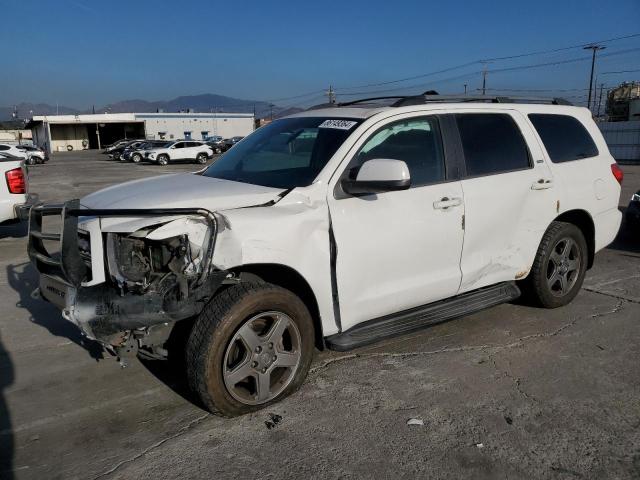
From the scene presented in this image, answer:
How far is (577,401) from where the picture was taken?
137 inches

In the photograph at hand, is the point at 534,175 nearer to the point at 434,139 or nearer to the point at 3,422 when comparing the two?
the point at 434,139

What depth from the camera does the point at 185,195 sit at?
3.41m

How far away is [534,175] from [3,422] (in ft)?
14.2

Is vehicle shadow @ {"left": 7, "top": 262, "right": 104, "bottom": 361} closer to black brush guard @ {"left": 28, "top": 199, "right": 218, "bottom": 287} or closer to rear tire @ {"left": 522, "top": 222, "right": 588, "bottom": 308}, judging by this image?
black brush guard @ {"left": 28, "top": 199, "right": 218, "bottom": 287}

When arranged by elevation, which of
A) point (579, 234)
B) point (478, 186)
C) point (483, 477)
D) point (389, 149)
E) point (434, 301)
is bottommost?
point (483, 477)

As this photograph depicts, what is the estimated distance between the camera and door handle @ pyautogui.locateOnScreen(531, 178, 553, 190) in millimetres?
4555

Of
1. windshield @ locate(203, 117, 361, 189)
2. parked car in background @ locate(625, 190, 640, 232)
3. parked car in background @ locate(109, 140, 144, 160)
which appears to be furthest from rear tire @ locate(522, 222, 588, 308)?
parked car in background @ locate(109, 140, 144, 160)

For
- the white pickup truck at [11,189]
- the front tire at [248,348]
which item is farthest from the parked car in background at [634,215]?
the white pickup truck at [11,189]

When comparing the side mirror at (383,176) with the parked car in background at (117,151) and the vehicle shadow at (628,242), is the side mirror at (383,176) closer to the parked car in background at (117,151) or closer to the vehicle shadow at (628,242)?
the vehicle shadow at (628,242)

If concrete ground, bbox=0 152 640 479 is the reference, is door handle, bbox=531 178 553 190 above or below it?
above

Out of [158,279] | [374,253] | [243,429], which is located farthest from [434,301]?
[158,279]

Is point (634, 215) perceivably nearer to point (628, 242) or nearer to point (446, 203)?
A: point (628, 242)

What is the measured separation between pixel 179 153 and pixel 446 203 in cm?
3735

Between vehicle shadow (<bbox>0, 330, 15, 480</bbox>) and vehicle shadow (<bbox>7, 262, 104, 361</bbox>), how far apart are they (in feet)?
1.66
